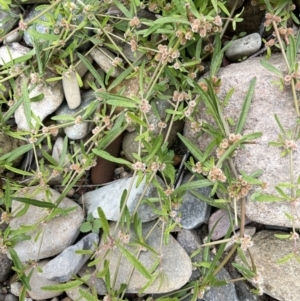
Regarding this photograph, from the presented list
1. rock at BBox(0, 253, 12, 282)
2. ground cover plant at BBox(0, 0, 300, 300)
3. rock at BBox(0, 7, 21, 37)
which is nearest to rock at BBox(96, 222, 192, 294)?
ground cover plant at BBox(0, 0, 300, 300)

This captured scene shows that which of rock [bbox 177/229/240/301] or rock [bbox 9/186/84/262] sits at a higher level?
rock [bbox 9/186/84/262]

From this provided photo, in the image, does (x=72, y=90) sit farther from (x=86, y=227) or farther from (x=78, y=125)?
(x=86, y=227)

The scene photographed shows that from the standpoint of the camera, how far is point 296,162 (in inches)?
52.2

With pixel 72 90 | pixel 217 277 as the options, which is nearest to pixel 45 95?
pixel 72 90

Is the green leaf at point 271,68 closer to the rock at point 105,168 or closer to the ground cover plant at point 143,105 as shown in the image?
the ground cover plant at point 143,105

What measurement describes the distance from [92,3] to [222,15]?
1.36ft

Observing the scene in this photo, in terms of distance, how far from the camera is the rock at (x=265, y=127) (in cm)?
134

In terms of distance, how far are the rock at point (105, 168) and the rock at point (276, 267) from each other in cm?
55

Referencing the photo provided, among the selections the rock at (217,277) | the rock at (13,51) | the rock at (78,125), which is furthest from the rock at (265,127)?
the rock at (13,51)

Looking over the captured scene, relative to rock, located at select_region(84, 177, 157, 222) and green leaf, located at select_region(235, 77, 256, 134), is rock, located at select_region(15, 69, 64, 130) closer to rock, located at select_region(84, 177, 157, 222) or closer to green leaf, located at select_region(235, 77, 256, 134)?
rock, located at select_region(84, 177, 157, 222)

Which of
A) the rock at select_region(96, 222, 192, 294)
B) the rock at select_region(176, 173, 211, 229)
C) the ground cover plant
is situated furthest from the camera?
the rock at select_region(176, 173, 211, 229)

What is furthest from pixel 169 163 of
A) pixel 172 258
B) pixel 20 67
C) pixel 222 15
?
pixel 20 67

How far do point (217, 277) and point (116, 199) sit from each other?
0.43 metres

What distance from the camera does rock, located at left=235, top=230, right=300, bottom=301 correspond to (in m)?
1.45
